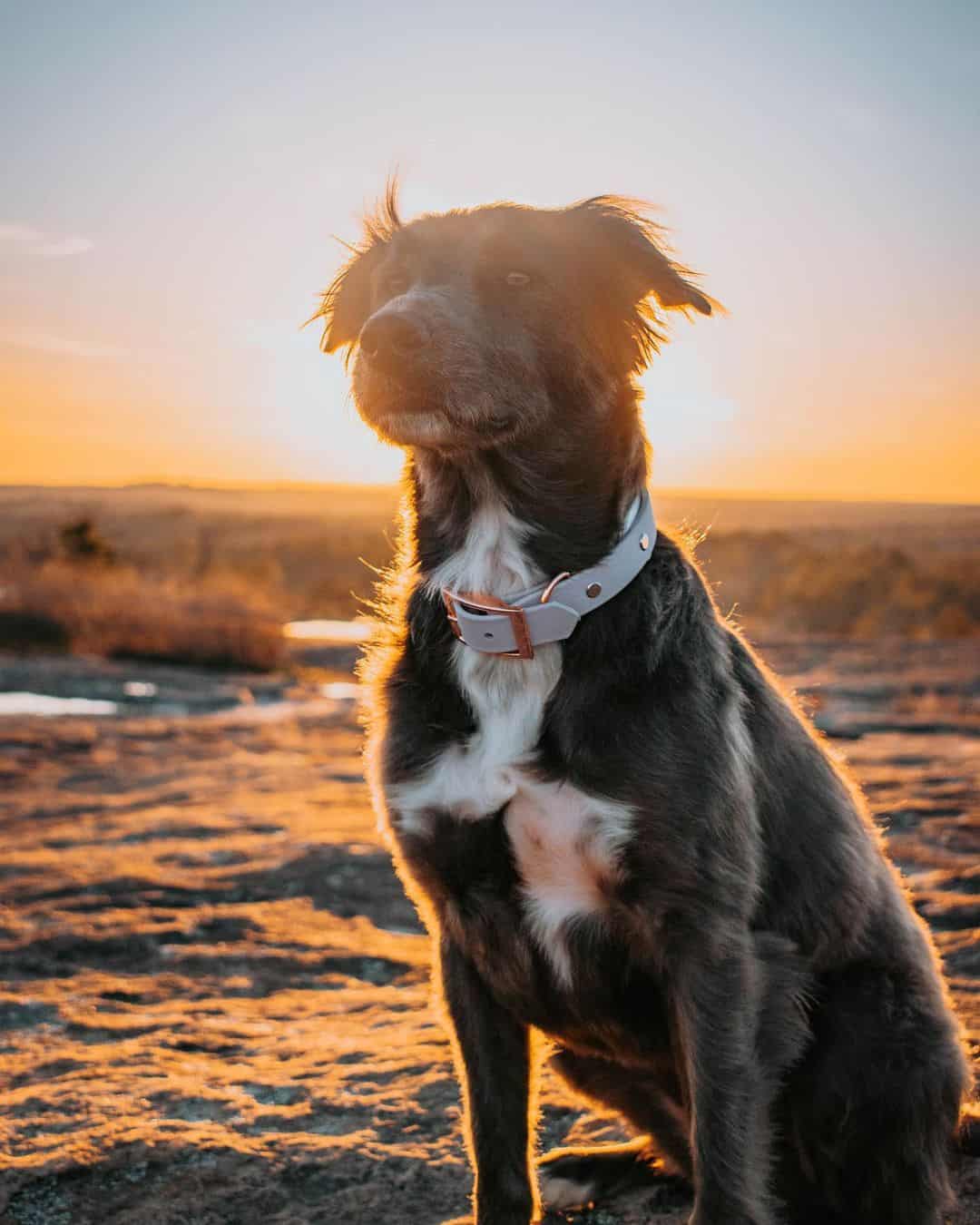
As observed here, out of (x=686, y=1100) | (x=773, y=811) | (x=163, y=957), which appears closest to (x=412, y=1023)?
(x=163, y=957)

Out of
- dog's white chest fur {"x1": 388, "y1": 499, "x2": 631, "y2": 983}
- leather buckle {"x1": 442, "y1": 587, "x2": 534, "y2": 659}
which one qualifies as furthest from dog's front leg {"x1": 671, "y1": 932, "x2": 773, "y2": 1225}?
leather buckle {"x1": 442, "y1": 587, "x2": 534, "y2": 659}

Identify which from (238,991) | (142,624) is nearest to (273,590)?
(142,624)

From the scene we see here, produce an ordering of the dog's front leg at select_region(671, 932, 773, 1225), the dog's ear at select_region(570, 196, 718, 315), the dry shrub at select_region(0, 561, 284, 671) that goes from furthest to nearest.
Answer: the dry shrub at select_region(0, 561, 284, 671)
the dog's ear at select_region(570, 196, 718, 315)
the dog's front leg at select_region(671, 932, 773, 1225)

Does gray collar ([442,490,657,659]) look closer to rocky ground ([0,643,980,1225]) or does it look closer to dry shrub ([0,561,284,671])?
rocky ground ([0,643,980,1225])

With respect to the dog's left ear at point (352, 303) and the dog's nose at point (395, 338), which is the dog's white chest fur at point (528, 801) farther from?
the dog's left ear at point (352, 303)

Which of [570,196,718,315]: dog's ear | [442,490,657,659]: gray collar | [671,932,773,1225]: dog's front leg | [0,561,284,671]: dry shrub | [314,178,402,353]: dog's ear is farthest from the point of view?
[0,561,284,671]: dry shrub

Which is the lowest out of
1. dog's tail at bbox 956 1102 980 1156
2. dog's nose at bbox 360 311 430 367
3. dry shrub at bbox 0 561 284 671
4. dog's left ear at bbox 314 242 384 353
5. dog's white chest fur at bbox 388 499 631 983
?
dry shrub at bbox 0 561 284 671

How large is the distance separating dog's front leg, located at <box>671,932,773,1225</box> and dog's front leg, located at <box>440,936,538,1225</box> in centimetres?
46

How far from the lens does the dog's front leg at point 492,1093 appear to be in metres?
2.69

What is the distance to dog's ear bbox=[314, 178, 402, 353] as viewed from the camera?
11.3 ft

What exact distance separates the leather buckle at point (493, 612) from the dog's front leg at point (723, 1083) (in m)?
0.73

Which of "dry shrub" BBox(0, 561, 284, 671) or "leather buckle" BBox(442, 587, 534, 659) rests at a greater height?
"leather buckle" BBox(442, 587, 534, 659)

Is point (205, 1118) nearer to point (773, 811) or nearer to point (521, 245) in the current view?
point (773, 811)

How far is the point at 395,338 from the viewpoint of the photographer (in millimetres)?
2670
